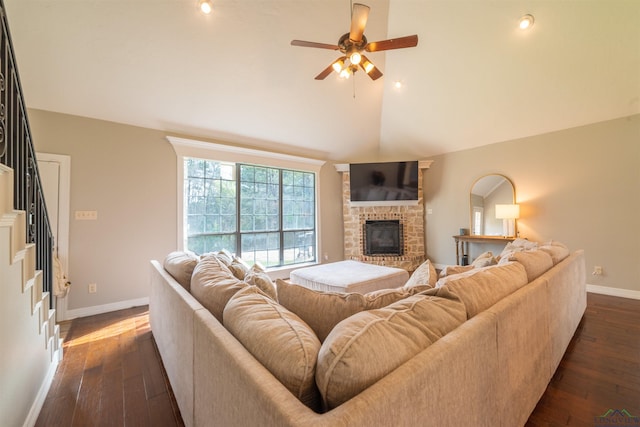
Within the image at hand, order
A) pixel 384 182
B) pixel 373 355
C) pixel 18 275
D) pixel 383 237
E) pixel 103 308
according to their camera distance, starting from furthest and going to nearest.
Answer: pixel 383 237 → pixel 384 182 → pixel 103 308 → pixel 18 275 → pixel 373 355

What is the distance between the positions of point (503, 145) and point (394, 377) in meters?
5.22

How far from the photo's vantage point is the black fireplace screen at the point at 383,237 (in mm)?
5512

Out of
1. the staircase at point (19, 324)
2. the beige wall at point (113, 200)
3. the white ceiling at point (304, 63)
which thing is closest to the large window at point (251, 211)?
the beige wall at point (113, 200)

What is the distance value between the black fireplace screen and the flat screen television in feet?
1.59

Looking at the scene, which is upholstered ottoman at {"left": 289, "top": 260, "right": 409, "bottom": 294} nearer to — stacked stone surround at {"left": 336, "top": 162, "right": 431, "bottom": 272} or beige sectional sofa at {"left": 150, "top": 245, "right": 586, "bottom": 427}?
beige sectional sofa at {"left": 150, "top": 245, "right": 586, "bottom": 427}

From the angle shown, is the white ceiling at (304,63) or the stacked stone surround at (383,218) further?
the stacked stone surround at (383,218)

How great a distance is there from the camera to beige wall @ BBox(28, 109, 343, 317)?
3.00 meters

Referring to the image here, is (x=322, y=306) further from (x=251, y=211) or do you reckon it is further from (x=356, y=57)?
(x=251, y=211)

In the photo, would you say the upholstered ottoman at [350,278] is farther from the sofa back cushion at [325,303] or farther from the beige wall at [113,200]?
the beige wall at [113,200]

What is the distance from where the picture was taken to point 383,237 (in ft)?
18.2

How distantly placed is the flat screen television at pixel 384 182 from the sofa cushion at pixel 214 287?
421cm

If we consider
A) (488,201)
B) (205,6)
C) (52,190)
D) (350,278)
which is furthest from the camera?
(488,201)

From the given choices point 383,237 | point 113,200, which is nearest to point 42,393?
point 113,200

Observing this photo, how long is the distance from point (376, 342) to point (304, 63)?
350 centimetres
